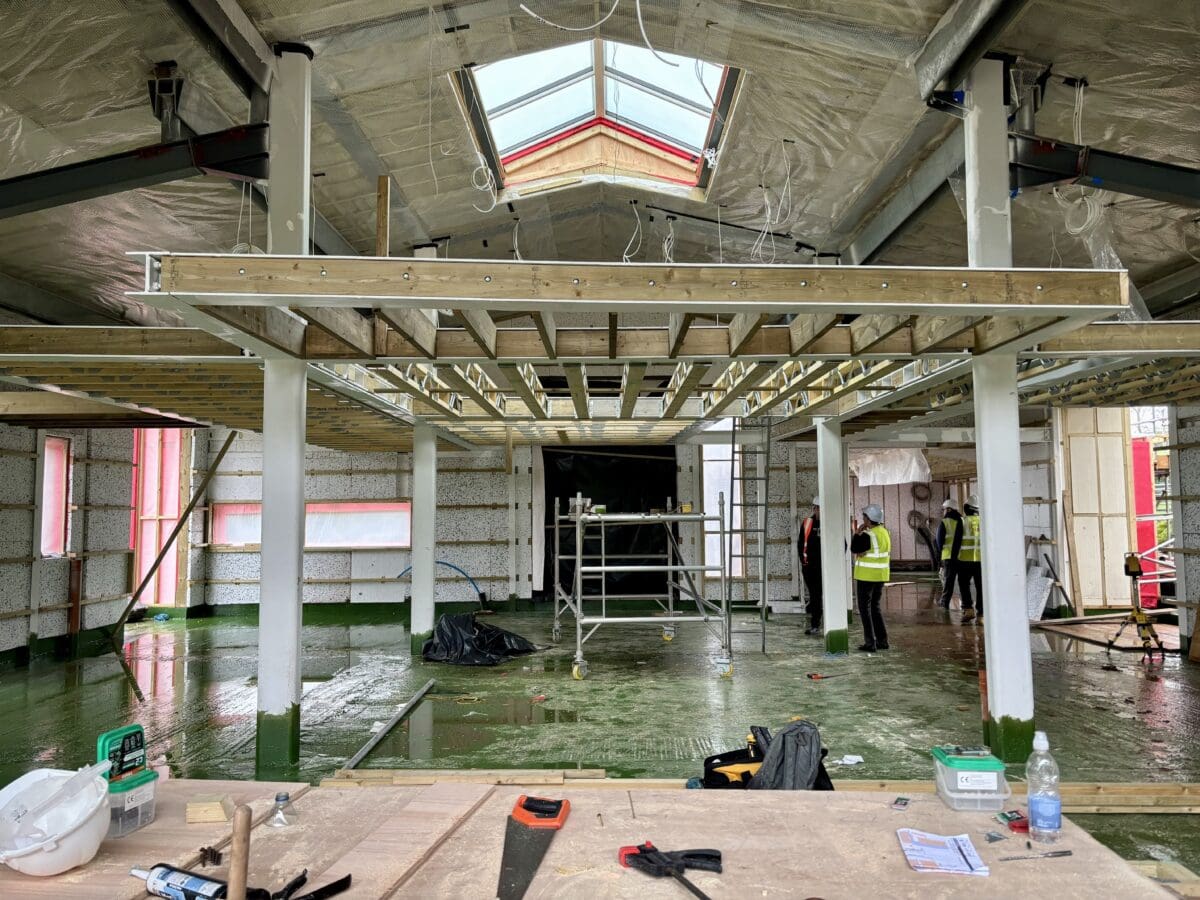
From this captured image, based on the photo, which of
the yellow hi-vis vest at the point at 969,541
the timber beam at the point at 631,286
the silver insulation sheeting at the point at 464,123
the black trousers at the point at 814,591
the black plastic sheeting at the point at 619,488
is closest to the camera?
the timber beam at the point at 631,286

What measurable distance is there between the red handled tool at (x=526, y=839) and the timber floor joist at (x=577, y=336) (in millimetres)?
2108

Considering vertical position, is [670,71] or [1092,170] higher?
[670,71]

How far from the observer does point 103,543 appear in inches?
396

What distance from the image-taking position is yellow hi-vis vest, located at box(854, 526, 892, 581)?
27.0 feet

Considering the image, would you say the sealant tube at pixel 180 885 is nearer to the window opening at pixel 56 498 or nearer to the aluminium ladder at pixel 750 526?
the window opening at pixel 56 498

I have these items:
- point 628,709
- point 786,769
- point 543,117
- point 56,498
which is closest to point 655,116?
point 543,117

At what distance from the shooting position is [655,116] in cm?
658

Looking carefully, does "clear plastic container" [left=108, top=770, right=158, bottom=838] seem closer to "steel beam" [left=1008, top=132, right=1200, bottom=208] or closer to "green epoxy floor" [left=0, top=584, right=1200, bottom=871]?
"green epoxy floor" [left=0, top=584, right=1200, bottom=871]

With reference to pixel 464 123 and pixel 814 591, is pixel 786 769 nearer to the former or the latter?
pixel 464 123

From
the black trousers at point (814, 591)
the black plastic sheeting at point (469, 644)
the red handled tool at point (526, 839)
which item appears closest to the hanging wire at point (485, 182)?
the black plastic sheeting at point (469, 644)

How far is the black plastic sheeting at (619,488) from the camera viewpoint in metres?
12.4

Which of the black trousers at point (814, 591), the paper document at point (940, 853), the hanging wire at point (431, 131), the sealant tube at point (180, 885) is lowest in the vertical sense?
the black trousers at point (814, 591)

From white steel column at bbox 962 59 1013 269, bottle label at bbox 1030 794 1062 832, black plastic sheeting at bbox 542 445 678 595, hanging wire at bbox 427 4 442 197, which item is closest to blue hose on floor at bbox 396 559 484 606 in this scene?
black plastic sheeting at bbox 542 445 678 595

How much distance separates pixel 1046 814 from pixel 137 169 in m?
5.00
